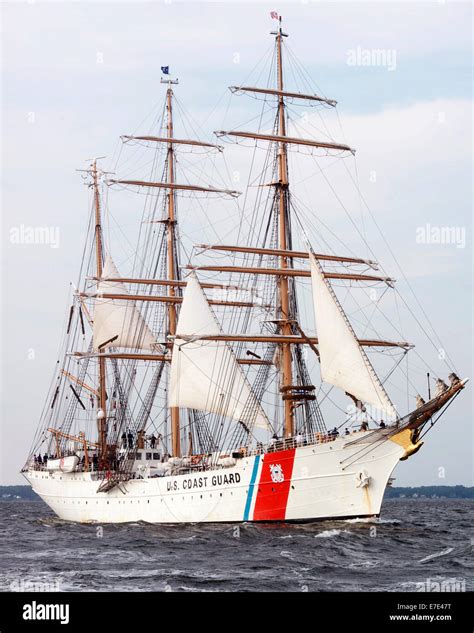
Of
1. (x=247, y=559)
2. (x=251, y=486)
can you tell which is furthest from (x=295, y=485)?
(x=247, y=559)

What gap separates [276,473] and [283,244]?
1493 cm

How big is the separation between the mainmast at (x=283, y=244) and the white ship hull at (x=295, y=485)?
4231 mm

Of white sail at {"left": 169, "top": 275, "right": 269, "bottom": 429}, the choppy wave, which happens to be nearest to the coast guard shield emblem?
white sail at {"left": 169, "top": 275, "right": 269, "bottom": 429}

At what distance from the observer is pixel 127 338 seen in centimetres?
7669

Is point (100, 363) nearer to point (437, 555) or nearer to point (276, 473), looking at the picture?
point (276, 473)

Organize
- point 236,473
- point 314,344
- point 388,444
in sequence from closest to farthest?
point 388,444, point 236,473, point 314,344

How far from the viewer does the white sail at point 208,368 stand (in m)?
61.5

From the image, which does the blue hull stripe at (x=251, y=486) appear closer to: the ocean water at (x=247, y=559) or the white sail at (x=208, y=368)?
the ocean water at (x=247, y=559)

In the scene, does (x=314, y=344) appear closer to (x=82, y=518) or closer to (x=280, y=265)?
(x=280, y=265)

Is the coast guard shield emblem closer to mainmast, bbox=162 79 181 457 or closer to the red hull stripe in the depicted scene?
the red hull stripe

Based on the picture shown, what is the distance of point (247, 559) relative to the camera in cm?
3919

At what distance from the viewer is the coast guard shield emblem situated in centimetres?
5165
